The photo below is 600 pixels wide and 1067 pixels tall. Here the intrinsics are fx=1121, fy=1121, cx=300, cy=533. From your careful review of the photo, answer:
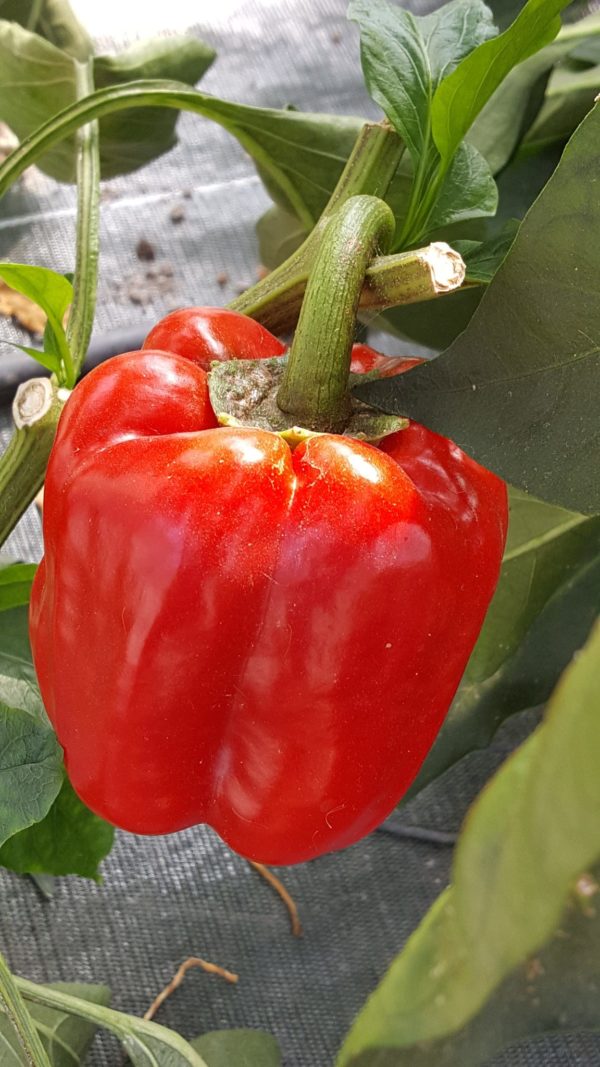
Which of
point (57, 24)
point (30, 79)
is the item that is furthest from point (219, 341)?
point (57, 24)

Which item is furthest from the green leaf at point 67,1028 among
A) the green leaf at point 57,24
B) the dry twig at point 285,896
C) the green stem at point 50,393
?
the green leaf at point 57,24

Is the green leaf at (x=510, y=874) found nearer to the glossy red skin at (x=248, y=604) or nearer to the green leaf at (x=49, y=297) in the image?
the glossy red skin at (x=248, y=604)

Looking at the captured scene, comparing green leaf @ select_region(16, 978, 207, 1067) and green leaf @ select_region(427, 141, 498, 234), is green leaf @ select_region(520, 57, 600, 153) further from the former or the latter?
green leaf @ select_region(16, 978, 207, 1067)

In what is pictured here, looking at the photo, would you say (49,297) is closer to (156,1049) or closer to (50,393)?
(50,393)

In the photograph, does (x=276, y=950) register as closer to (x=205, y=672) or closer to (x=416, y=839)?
(x=416, y=839)

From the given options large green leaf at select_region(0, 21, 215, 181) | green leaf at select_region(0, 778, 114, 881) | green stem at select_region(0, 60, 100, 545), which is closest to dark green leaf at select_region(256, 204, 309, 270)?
large green leaf at select_region(0, 21, 215, 181)

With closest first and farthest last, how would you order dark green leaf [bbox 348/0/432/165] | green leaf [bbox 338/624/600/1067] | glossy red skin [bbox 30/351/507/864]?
green leaf [bbox 338/624/600/1067] < glossy red skin [bbox 30/351/507/864] < dark green leaf [bbox 348/0/432/165]

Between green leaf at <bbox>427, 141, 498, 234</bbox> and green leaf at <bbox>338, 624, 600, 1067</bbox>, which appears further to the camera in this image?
green leaf at <bbox>427, 141, 498, 234</bbox>

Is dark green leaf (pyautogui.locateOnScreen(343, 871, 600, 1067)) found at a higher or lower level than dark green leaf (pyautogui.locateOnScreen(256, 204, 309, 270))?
higher
